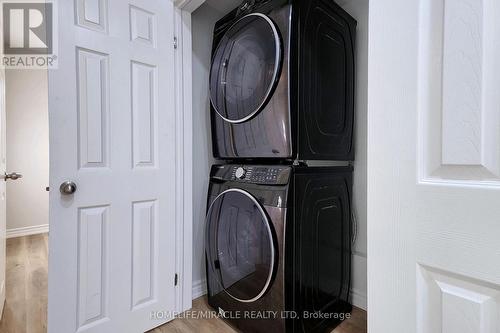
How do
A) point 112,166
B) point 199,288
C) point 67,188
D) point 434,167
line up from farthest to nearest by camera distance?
point 199,288 < point 112,166 < point 67,188 < point 434,167

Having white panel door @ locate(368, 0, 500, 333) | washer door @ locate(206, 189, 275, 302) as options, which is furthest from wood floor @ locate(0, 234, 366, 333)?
white panel door @ locate(368, 0, 500, 333)

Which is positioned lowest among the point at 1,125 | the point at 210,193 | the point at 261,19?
the point at 210,193

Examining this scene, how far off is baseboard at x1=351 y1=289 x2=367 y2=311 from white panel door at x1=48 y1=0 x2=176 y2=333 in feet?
4.00

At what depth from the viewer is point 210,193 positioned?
5.33 feet

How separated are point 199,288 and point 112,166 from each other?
42.8 inches

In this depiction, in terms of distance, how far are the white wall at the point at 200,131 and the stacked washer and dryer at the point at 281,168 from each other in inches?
8.5

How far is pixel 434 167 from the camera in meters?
0.58

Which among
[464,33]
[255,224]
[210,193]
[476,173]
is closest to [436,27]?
[464,33]

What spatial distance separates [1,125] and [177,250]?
1342 mm

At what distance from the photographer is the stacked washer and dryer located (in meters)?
1.22

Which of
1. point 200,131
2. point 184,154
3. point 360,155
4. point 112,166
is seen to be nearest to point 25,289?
point 112,166

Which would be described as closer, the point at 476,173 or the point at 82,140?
the point at 476,173

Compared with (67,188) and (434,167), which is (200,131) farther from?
(434,167)

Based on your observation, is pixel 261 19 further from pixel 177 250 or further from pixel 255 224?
pixel 177 250
